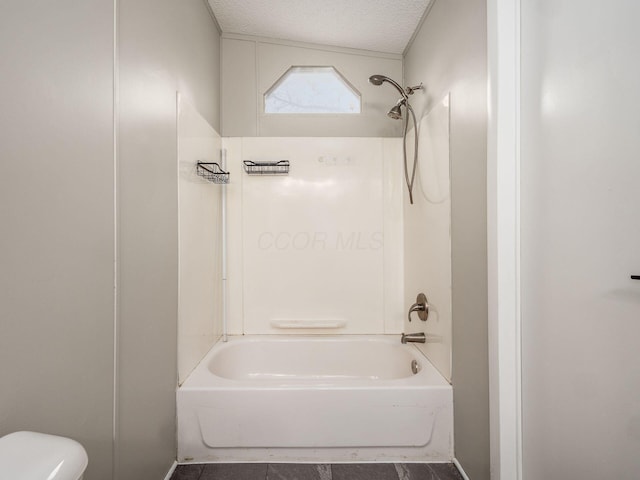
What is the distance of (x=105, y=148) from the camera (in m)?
0.97

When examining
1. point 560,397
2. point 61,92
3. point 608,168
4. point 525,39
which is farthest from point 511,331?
point 61,92

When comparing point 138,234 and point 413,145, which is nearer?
point 138,234

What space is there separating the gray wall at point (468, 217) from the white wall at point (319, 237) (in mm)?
783

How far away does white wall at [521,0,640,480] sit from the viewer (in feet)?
2.53

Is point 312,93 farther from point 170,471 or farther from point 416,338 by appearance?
point 170,471

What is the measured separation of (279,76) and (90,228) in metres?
1.83

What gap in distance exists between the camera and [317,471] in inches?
57.5

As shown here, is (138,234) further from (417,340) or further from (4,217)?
(417,340)

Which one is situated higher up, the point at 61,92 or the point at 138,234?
the point at 61,92

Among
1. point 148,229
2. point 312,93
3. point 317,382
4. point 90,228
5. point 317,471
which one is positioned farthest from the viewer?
point 312,93

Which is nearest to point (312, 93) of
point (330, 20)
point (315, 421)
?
point (330, 20)

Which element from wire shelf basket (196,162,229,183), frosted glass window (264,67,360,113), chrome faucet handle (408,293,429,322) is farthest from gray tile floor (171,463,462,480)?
frosted glass window (264,67,360,113)

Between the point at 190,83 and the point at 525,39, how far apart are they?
1.55 metres

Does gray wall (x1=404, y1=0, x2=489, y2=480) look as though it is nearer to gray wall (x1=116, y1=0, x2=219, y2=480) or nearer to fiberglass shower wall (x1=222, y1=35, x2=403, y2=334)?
fiberglass shower wall (x1=222, y1=35, x2=403, y2=334)
